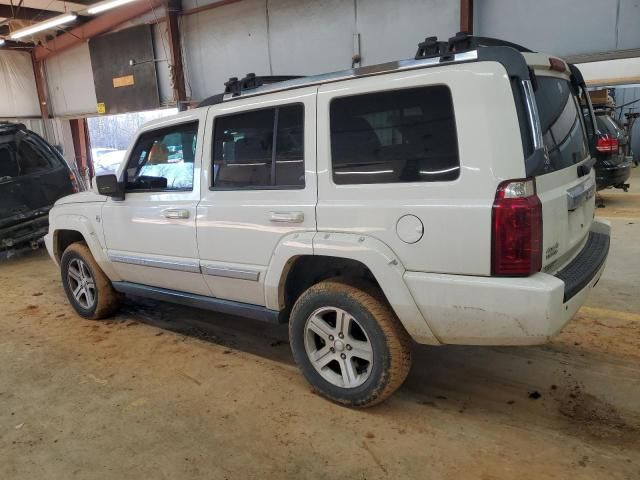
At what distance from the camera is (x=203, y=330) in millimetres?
4055

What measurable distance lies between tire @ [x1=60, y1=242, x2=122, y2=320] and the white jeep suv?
902 mm

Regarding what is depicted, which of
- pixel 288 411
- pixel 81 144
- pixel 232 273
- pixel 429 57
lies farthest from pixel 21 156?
pixel 81 144

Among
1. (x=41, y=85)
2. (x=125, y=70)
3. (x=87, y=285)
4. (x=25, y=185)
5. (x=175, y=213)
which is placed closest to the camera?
(x=175, y=213)

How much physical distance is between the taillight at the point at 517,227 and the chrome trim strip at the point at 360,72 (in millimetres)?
641

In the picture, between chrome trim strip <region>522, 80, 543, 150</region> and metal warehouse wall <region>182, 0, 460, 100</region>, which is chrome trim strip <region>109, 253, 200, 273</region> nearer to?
chrome trim strip <region>522, 80, 543, 150</region>

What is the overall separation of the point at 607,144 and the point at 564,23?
7.34ft

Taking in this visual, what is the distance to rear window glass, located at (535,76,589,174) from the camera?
7.70ft

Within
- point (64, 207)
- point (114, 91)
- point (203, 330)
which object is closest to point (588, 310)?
point (203, 330)

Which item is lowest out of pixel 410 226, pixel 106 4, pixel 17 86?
pixel 410 226

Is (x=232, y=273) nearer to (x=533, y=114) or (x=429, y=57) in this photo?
(x=429, y=57)

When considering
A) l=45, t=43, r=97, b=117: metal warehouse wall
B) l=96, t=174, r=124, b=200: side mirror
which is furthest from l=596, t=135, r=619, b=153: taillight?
l=45, t=43, r=97, b=117: metal warehouse wall

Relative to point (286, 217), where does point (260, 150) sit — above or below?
above

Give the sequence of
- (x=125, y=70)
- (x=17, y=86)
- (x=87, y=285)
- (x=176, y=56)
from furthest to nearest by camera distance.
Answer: (x=17, y=86), (x=125, y=70), (x=176, y=56), (x=87, y=285)

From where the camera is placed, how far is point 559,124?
2.52 metres
